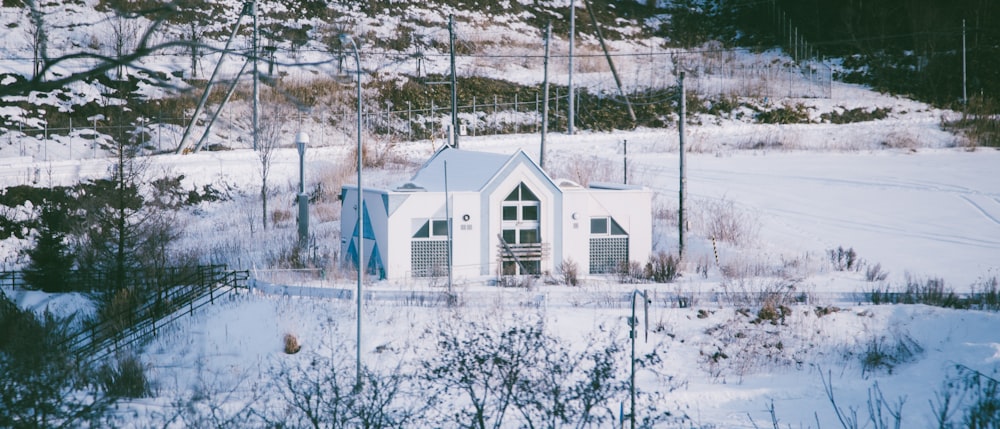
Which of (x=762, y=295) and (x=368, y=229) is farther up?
(x=368, y=229)

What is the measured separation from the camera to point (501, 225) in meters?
29.5

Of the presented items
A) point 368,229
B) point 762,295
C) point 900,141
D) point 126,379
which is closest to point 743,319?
point 762,295

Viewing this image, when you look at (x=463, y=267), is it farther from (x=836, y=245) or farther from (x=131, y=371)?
(x=836, y=245)

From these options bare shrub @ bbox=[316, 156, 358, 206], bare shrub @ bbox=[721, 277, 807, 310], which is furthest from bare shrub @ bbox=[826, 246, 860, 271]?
bare shrub @ bbox=[316, 156, 358, 206]

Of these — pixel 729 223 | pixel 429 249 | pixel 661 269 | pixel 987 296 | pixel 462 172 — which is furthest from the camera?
pixel 729 223

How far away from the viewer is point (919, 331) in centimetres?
2358

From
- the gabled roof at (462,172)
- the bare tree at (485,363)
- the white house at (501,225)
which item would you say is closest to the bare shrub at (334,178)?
the gabled roof at (462,172)

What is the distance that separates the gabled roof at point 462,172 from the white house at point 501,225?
60 mm

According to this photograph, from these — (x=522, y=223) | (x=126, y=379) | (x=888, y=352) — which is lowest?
(x=126, y=379)

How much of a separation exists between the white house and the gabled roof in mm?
60

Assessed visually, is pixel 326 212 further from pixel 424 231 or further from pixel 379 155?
pixel 424 231

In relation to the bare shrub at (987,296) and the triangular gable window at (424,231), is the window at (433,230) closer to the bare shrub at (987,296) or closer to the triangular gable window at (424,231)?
the triangular gable window at (424,231)

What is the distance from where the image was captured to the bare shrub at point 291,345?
23047 mm

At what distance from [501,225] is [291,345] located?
9187 mm
